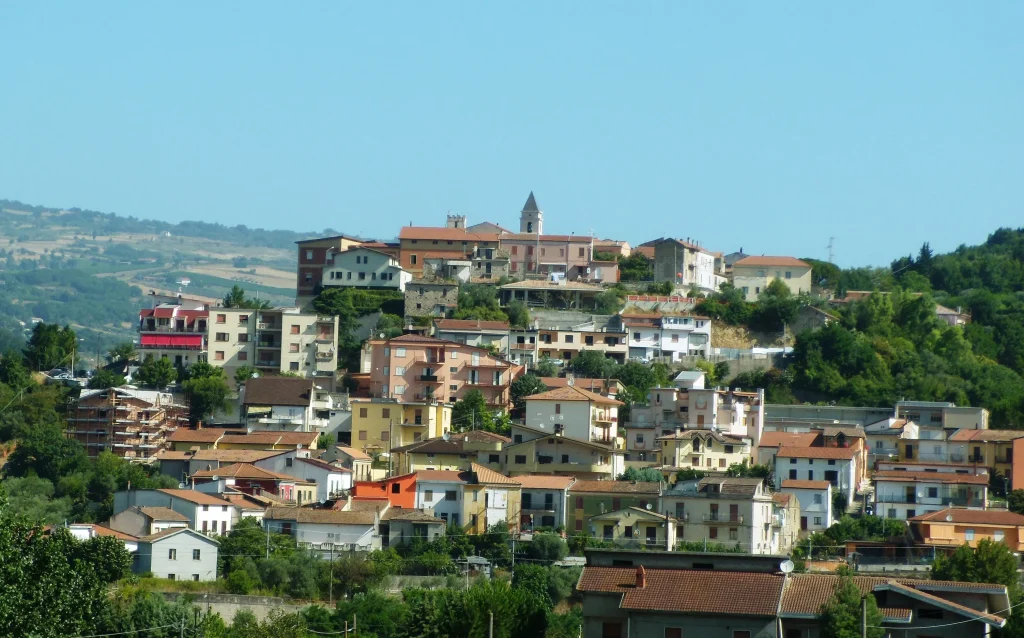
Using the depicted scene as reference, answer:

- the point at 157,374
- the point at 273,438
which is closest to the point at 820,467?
the point at 273,438

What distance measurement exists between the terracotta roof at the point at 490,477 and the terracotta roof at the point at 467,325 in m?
15.5

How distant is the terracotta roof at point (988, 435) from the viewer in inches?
2438

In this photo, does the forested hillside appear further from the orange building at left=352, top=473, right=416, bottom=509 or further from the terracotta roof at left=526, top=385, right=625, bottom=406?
the orange building at left=352, top=473, right=416, bottom=509

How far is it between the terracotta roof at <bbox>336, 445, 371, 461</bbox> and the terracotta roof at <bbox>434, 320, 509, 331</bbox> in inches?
407

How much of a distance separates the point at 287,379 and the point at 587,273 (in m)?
20.5

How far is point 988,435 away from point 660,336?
15437 mm

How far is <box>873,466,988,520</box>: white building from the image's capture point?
57.1 metres

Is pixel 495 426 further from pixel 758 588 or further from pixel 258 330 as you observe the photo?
pixel 758 588

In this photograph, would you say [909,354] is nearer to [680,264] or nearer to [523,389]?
[680,264]

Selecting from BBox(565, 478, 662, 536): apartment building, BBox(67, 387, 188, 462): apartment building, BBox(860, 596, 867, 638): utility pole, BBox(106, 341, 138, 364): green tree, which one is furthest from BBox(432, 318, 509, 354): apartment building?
BBox(860, 596, 867, 638): utility pole

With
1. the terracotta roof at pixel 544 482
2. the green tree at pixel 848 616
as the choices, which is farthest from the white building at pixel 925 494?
the green tree at pixel 848 616

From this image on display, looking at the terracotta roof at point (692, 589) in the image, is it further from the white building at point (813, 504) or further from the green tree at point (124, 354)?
the green tree at point (124, 354)

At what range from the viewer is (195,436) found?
63.1 metres

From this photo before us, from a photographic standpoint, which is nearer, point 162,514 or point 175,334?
point 162,514
